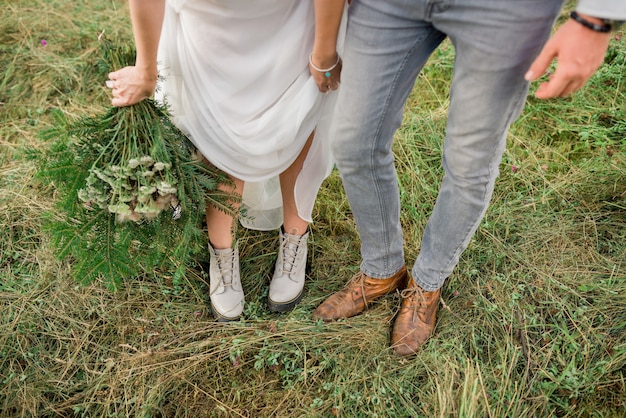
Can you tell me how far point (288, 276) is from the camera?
6.57 ft

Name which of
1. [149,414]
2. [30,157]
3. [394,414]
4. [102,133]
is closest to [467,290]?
[394,414]

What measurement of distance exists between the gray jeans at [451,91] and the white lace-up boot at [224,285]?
562mm

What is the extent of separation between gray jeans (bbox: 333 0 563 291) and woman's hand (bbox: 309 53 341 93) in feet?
0.46

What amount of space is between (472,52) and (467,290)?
3.49 ft

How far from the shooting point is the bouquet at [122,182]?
1481 mm

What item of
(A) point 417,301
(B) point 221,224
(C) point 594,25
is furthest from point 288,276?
(C) point 594,25

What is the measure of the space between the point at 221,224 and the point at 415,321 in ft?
2.60

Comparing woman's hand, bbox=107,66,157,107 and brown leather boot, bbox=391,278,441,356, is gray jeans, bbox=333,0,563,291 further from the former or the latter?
woman's hand, bbox=107,66,157,107

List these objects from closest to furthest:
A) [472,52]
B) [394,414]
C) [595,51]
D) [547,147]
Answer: [595,51], [472,52], [394,414], [547,147]

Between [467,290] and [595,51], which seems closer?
[595,51]

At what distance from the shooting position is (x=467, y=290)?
Result: 1.95 m

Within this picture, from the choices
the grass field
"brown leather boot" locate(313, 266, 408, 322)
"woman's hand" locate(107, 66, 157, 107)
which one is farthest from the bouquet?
"brown leather boot" locate(313, 266, 408, 322)

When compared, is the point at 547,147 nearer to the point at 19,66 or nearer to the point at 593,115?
the point at 593,115

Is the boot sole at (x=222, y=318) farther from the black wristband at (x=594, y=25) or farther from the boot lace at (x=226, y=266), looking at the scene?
the black wristband at (x=594, y=25)
